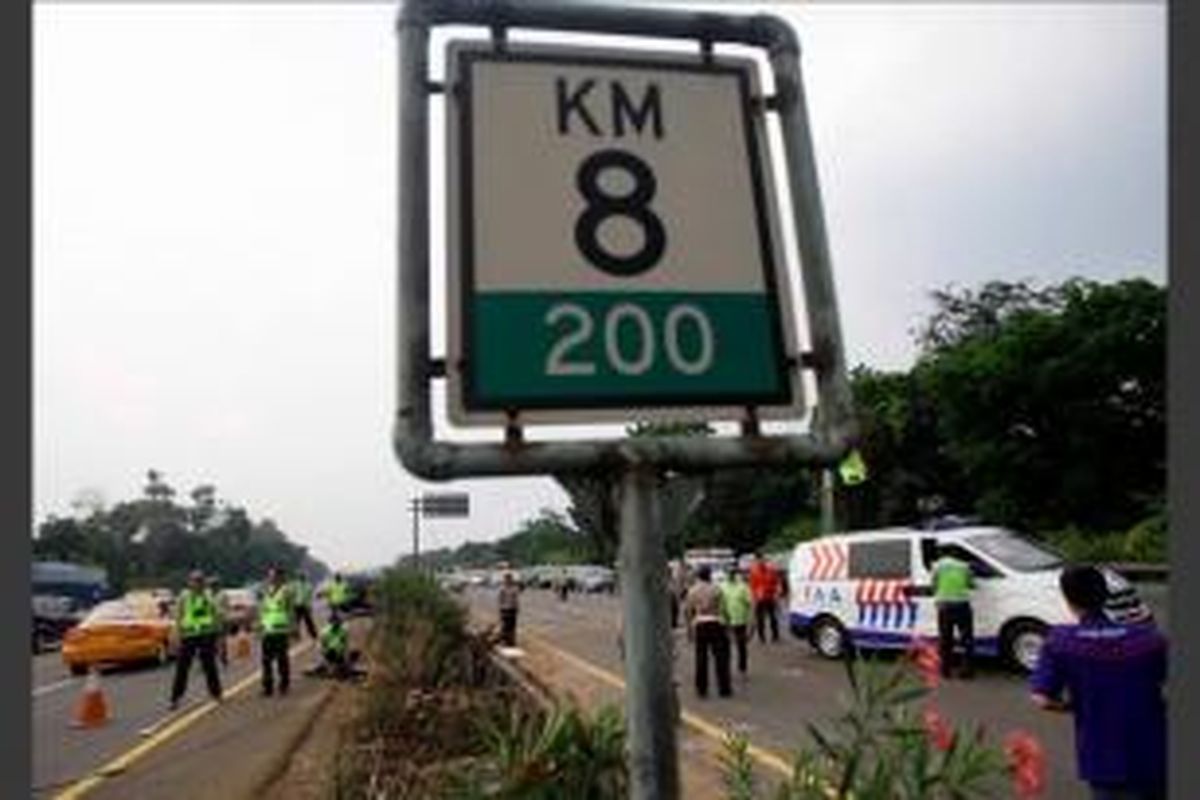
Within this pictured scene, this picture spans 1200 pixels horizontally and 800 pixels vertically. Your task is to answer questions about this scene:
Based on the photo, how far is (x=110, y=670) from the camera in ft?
113

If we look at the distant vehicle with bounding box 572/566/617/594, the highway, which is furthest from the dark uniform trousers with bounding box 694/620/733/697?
the distant vehicle with bounding box 572/566/617/594

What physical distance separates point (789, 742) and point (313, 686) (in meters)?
11.6

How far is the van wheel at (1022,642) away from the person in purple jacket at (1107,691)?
47.2ft

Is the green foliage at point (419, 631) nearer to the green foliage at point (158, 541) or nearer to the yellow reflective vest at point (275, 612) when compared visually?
the yellow reflective vest at point (275, 612)

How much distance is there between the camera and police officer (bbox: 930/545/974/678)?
22.0 m

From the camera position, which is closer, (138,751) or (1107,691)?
(1107,691)

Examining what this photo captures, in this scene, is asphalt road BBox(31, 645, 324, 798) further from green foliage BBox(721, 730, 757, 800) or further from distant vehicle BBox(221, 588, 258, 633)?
green foliage BBox(721, 730, 757, 800)

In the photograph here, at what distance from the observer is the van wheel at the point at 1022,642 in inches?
858

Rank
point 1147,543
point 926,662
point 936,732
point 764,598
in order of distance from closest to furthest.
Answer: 1. point 936,732
2. point 926,662
3. point 764,598
4. point 1147,543

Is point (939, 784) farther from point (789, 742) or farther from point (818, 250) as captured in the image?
point (789, 742)

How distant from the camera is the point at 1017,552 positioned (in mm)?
22875

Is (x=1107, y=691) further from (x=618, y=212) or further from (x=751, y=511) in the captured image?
(x=751, y=511)

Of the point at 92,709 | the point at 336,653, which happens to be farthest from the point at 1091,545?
the point at 92,709

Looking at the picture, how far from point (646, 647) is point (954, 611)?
64.1 feet
